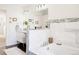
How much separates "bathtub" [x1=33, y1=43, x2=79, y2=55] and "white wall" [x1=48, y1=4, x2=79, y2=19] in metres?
0.42

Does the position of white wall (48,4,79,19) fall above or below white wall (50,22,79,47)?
above

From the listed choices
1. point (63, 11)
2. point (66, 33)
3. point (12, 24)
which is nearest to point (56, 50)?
point (66, 33)

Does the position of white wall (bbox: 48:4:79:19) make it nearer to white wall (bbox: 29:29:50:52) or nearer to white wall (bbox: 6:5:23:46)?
white wall (bbox: 29:29:50:52)

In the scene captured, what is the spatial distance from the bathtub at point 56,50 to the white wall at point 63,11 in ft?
1.37

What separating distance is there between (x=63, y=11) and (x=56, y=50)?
56 centimetres

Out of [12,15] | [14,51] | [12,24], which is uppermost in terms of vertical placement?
[12,15]

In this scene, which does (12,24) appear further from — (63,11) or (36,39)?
(63,11)

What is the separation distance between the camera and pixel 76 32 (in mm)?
1440

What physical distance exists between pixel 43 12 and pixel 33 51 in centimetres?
56

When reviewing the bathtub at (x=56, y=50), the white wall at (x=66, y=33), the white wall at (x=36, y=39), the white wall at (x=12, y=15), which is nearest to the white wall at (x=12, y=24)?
the white wall at (x=12, y=15)

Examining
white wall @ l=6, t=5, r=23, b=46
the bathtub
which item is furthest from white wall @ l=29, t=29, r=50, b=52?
white wall @ l=6, t=5, r=23, b=46

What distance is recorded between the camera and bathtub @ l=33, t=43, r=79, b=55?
4.77ft

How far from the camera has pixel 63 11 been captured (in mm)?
1470

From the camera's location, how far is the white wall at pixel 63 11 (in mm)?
1447
